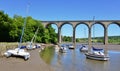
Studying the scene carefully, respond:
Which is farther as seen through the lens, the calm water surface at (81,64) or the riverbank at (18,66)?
the calm water surface at (81,64)

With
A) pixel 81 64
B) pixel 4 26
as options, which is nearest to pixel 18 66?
pixel 81 64

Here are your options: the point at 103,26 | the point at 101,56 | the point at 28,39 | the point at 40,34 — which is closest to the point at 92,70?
the point at 101,56

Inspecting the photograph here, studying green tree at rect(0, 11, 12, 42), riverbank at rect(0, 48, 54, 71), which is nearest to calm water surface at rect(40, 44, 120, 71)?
riverbank at rect(0, 48, 54, 71)

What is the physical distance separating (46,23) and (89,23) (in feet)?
75.2

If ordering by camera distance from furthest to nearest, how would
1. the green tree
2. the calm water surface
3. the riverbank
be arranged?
the green tree, the calm water surface, the riverbank

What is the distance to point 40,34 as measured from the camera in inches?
4126

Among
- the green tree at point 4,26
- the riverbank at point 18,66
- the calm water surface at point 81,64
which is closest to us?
the riverbank at point 18,66

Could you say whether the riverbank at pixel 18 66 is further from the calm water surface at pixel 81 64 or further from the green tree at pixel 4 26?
the green tree at pixel 4 26

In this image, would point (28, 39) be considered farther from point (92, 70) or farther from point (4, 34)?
point (92, 70)

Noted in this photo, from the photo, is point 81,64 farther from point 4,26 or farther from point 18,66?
point 4,26

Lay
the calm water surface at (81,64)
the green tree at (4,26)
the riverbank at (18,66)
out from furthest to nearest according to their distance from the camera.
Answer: the green tree at (4,26), the calm water surface at (81,64), the riverbank at (18,66)

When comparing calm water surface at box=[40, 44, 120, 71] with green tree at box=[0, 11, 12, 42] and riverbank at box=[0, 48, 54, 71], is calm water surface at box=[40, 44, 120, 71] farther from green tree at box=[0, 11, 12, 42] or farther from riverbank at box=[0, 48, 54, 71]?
green tree at box=[0, 11, 12, 42]

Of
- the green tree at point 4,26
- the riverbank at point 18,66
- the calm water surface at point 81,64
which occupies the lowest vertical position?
the calm water surface at point 81,64

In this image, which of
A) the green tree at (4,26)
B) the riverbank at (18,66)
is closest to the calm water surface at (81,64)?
the riverbank at (18,66)
